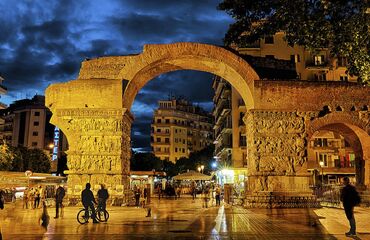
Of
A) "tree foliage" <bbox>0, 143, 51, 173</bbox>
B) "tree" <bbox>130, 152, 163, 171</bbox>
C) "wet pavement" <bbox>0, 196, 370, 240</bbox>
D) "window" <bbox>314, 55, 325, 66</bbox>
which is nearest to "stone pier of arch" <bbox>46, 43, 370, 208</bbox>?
"wet pavement" <bbox>0, 196, 370, 240</bbox>

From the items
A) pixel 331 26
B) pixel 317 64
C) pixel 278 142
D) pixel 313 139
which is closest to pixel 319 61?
pixel 317 64

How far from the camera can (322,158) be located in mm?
41375

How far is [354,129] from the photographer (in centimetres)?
2033

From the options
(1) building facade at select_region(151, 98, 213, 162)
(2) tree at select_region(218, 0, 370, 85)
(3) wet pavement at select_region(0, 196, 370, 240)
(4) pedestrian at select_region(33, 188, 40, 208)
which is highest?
(1) building facade at select_region(151, 98, 213, 162)

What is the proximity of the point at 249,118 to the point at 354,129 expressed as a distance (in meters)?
5.13

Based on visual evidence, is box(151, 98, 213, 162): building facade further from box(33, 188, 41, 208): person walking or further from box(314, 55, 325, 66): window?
box(33, 188, 41, 208): person walking

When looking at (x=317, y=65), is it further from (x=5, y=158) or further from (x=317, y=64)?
(x=5, y=158)

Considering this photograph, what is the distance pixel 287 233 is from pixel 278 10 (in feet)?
18.9

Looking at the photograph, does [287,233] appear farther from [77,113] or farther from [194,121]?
[194,121]

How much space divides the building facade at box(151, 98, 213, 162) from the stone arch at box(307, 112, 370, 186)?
2588 inches

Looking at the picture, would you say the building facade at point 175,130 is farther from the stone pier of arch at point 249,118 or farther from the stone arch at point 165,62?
the stone pier of arch at point 249,118

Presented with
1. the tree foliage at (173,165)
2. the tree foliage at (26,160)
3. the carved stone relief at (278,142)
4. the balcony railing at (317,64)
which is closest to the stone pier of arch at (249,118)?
the carved stone relief at (278,142)

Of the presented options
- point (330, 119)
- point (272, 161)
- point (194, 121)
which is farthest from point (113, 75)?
point (194, 121)

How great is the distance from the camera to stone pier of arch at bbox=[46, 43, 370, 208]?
1922 cm
